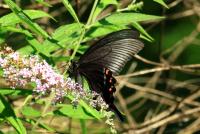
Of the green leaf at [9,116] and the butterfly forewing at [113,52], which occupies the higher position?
the butterfly forewing at [113,52]

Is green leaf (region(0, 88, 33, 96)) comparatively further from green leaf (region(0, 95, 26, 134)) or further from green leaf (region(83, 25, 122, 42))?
green leaf (region(83, 25, 122, 42))

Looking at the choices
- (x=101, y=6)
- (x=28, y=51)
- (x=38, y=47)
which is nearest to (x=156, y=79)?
(x=101, y=6)

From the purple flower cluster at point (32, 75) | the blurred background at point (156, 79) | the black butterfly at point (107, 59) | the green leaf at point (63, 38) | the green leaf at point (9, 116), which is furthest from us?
the blurred background at point (156, 79)

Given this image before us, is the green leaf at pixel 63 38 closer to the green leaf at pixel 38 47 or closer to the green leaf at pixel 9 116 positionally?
the green leaf at pixel 38 47

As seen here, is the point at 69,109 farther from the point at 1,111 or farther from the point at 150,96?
the point at 150,96

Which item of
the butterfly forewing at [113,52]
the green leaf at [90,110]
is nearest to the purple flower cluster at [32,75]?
the green leaf at [90,110]

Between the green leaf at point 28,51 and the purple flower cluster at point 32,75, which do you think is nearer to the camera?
the purple flower cluster at point 32,75
